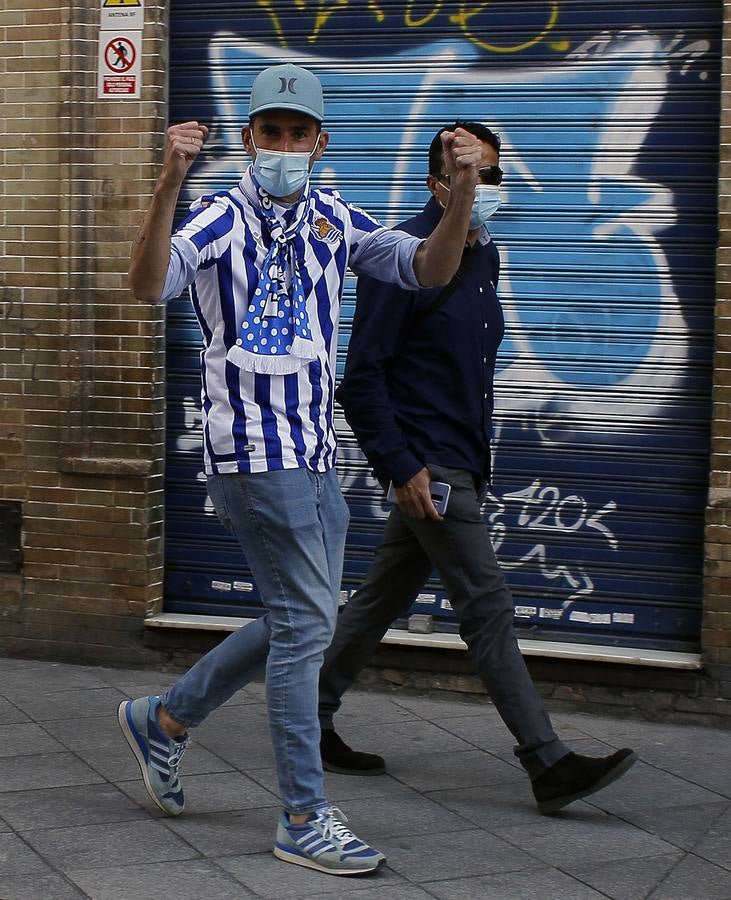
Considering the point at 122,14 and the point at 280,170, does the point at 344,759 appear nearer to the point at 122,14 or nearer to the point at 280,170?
the point at 280,170

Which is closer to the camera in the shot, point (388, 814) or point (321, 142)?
point (321, 142)

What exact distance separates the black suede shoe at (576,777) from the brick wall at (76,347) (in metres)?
2.65

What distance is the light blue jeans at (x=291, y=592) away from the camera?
14.0ft

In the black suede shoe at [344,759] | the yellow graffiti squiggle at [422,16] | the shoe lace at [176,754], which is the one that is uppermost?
the yellow graffiti squiggle at [422,16]

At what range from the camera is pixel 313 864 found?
4.27 meters

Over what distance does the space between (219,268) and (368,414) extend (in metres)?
0.89

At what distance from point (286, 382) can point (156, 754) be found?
1283 mm

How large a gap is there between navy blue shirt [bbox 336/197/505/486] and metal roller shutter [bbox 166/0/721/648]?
1363 mm

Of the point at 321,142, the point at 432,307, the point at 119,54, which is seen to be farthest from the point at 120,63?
the point at 321,142

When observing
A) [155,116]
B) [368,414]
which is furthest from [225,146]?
[368,414]

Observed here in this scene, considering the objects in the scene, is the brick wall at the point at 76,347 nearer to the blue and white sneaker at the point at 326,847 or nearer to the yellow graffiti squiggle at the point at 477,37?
the yellow graffiti squiggle at the point at 477,37

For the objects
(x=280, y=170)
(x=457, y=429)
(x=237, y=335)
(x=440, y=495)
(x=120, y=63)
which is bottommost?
(x=440, y=495)

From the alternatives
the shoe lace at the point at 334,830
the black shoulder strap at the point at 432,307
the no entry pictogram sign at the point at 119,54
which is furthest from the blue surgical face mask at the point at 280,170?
the no entry pictogram sign at the point at 119,54

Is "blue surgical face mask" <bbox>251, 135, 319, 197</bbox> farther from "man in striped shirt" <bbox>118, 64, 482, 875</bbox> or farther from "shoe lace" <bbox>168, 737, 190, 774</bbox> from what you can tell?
"shoe lace" <bbox>168, 737, 190, 774</bbox>
